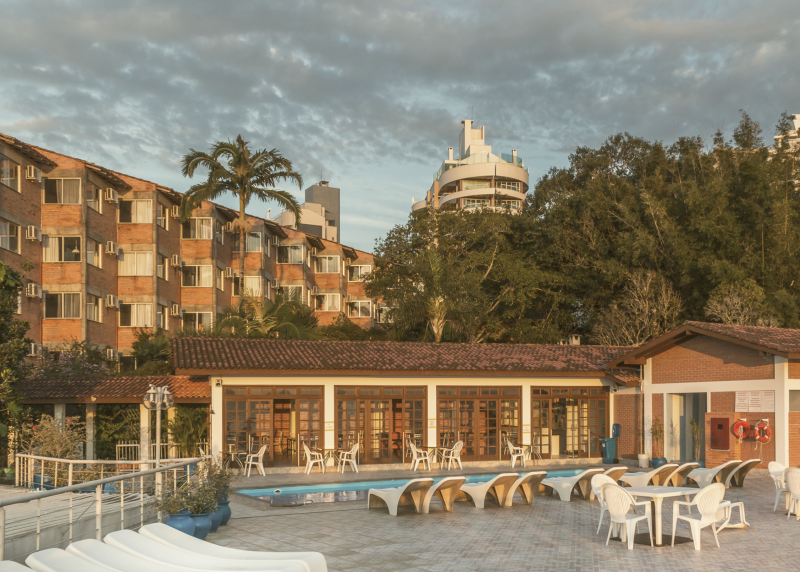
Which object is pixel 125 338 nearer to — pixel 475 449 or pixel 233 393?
pixel 233 393

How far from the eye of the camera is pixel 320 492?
55.4ft

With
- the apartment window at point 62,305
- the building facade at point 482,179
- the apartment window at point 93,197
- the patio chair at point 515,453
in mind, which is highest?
the building facade at point 482,179

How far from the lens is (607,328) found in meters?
34.7

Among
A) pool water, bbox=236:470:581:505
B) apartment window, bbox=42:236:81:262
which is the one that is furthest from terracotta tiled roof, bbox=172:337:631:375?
apartment window, bbox=42:236:81:262

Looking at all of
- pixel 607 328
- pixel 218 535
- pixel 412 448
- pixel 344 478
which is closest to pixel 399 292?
pixel 607 328

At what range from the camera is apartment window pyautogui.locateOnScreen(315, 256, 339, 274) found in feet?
163

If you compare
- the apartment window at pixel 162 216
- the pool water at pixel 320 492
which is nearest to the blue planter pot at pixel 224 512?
the pool water at pixel 320 492

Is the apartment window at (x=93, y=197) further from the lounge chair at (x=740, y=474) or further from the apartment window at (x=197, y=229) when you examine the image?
the lounge chair at (x=740, y=474)

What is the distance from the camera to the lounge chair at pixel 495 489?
13.7 metres

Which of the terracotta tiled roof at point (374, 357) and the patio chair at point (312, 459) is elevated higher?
the terracotta tiled roof at point (374, 357)

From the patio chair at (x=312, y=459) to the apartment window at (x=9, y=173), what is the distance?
16936mm

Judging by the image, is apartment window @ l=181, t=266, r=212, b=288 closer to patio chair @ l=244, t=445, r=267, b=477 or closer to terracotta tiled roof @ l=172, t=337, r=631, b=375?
terracotta tiled roof @ l=172, t=337, r=631, b=375

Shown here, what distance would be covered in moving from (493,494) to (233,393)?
9.06m

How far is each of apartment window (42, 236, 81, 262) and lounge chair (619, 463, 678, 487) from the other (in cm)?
2478
